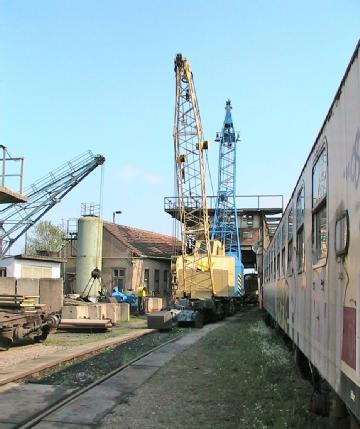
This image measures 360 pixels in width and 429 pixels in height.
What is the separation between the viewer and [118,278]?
40.6 meters

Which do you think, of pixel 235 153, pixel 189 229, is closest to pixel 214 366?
pixel 189 229

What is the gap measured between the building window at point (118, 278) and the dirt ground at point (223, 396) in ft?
88.3

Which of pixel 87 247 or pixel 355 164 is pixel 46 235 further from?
pixel 355 164

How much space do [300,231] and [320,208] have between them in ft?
6.35

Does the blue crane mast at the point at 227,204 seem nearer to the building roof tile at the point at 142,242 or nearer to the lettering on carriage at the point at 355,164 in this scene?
the building roof tile at the point at 142,242

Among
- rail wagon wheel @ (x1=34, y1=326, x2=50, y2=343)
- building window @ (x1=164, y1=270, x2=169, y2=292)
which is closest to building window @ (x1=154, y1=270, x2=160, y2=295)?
building window @ (x1=164, y1=270, x2=169, y2=292)

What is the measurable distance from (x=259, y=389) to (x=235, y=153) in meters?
42.1

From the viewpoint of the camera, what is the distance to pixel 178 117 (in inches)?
1319

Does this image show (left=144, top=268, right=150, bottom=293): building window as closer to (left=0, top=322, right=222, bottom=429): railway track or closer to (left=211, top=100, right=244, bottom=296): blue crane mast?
(left=211, top=100, right=244, bottom=296): blue crane mast

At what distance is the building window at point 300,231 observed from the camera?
6.74m

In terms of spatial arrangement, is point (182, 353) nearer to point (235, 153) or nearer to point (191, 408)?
point (191, 408)

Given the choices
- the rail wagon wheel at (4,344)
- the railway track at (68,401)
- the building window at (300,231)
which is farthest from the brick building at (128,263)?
the building window at (300,231)

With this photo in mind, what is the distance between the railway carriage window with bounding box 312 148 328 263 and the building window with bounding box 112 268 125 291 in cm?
3525

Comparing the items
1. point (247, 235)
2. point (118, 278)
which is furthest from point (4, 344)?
point (247, 235)
